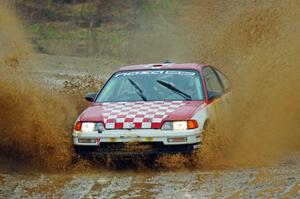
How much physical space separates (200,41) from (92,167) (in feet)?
39.7

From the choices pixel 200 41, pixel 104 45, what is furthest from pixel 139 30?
pixel 200 41

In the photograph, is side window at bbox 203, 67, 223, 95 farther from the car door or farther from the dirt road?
the dirt road

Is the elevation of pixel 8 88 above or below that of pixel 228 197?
above

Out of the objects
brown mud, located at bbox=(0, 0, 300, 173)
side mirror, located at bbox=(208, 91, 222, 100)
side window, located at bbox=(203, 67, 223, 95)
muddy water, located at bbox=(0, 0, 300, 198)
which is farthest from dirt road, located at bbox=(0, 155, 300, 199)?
side window, located at bbox=(203, 67, 223, 95)

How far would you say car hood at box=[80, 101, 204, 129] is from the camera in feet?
29.4

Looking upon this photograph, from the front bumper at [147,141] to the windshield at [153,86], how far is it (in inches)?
41.5

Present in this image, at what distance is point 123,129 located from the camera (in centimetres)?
895

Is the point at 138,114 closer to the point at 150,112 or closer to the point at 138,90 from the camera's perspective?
the point at 150,112

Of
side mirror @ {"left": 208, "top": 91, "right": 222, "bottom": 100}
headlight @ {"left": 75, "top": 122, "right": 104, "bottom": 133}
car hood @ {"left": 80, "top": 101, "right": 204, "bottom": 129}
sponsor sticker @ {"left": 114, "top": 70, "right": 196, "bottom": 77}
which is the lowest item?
headlight @ {"left": 75, "top": 122, "right": 104, "bottom": 133}

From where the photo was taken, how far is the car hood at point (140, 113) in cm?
896

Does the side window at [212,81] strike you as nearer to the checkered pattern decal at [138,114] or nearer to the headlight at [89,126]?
the checkered pattern decal at [138,114]

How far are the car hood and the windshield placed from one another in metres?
0.24

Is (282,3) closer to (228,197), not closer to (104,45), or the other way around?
(228,197)

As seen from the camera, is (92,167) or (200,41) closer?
(92,167)
